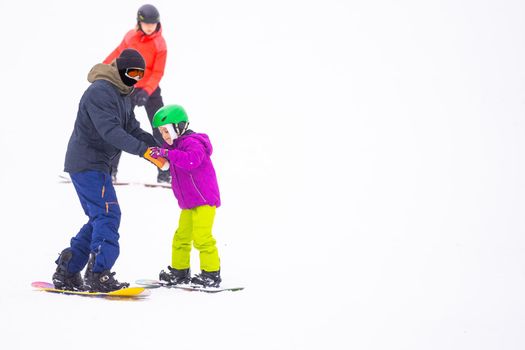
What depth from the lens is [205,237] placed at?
258 inches

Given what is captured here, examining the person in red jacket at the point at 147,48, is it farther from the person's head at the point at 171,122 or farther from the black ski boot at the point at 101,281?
the black ski boot at the point at 101,281

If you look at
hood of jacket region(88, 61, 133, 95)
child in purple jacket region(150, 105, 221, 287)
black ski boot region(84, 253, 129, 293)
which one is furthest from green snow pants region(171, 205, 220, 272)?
hood of jacket region(88, 61, 133, 95)

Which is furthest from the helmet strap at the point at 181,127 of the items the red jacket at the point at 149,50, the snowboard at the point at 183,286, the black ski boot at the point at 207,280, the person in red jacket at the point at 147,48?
the red jacket at the point at 149,50

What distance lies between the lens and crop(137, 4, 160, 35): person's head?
1013 cm

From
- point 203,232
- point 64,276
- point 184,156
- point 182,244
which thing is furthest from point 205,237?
point 64,276

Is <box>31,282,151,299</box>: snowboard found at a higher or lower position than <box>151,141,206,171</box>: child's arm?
lower

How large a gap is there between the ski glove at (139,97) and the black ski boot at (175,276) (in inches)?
157

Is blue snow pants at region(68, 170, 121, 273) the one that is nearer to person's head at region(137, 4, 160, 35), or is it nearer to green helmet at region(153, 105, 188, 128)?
green helmet at region(153, 105, 188, 128)

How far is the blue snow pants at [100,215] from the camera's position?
19.7 feet

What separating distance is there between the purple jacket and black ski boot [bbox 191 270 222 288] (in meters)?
0.66

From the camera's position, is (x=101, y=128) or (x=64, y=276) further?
(x=64, y=276)

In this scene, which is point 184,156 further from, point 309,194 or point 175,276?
point 309,194

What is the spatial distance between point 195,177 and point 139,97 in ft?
13.3

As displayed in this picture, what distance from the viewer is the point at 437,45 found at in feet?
111
